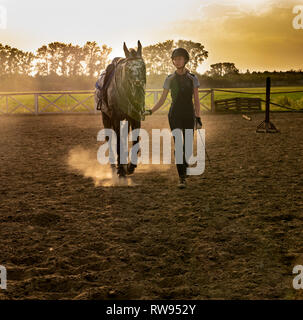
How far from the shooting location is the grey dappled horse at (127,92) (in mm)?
5809

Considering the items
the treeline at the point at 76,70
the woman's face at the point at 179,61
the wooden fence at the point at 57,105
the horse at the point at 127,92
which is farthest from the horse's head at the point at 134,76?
the treeline at the point at 76,70

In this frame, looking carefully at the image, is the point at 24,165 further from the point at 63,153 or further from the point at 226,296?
the point at 226,296

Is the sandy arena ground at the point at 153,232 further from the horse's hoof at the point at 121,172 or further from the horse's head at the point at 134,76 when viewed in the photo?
the horse's head at the point at 134,76

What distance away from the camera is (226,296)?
112 inches

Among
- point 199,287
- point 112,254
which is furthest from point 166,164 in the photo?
point 199,287

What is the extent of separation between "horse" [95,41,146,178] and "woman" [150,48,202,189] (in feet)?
1.42

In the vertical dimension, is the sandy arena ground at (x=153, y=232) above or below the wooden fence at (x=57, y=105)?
Result: below

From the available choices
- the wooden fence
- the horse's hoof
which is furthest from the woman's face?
the wooden fence

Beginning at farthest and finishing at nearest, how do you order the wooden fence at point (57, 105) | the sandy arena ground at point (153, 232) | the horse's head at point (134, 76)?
the wooden fence at point (57, 105)
the horse's head at point (134, 76)
the sandy arena ground at point (153, 232)

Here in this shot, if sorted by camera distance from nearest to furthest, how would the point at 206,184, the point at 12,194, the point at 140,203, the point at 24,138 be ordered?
1. the point at 140,203
2. the point at 12,194
3. the point at 206,184
4. the point at 24,138

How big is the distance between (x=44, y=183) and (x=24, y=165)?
191 centimetres

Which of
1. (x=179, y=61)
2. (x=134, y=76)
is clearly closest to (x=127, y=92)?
(x=134, y=76)

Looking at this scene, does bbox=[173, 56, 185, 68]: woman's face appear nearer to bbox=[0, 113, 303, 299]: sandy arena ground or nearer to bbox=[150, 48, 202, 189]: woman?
bbox=[150, 48, 202, 189]: woman
